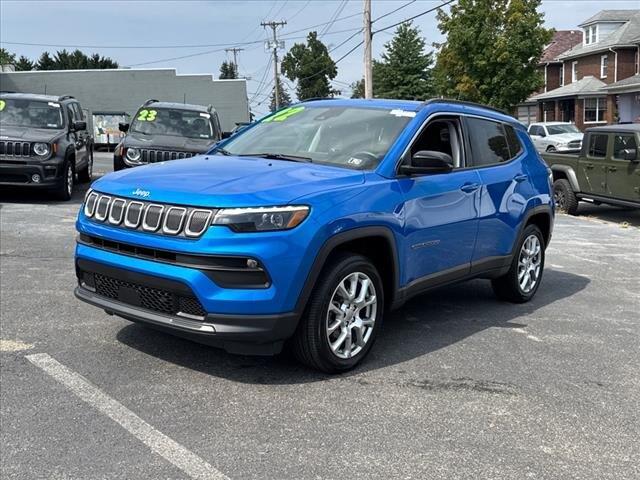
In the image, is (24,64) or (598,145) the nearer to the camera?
(598,145)

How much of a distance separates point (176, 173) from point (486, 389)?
242 centimetres

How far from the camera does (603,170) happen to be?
1349cm

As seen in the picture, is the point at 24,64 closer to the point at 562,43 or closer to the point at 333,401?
the point at 562,43

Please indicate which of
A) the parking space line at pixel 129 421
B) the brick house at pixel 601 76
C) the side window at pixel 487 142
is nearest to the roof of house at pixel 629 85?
the brick house at pixel 601 76

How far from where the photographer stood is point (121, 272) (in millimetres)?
4266

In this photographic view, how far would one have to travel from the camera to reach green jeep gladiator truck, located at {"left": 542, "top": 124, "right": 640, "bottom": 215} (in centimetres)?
1287

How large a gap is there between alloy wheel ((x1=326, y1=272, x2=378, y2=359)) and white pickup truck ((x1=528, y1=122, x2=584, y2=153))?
83.8 feet

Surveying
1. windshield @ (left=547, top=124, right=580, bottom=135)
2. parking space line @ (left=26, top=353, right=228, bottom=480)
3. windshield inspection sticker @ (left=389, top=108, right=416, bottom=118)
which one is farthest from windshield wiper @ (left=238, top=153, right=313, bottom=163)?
windshield @ (left=547, top=124, right=580, bottom=135)

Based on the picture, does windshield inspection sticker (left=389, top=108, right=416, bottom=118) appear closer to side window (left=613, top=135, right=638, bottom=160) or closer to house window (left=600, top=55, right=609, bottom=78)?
side window (left=613, top=135, right=638, bottom=160)

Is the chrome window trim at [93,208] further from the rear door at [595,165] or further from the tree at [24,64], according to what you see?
the tree at [24,64]

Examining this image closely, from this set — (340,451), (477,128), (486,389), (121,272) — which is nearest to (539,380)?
(486,389)

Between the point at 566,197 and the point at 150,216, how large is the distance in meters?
12.3

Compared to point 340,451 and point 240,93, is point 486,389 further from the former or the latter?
point 240,93

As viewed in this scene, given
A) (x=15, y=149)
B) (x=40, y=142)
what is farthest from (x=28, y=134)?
(x=15, y=149)
